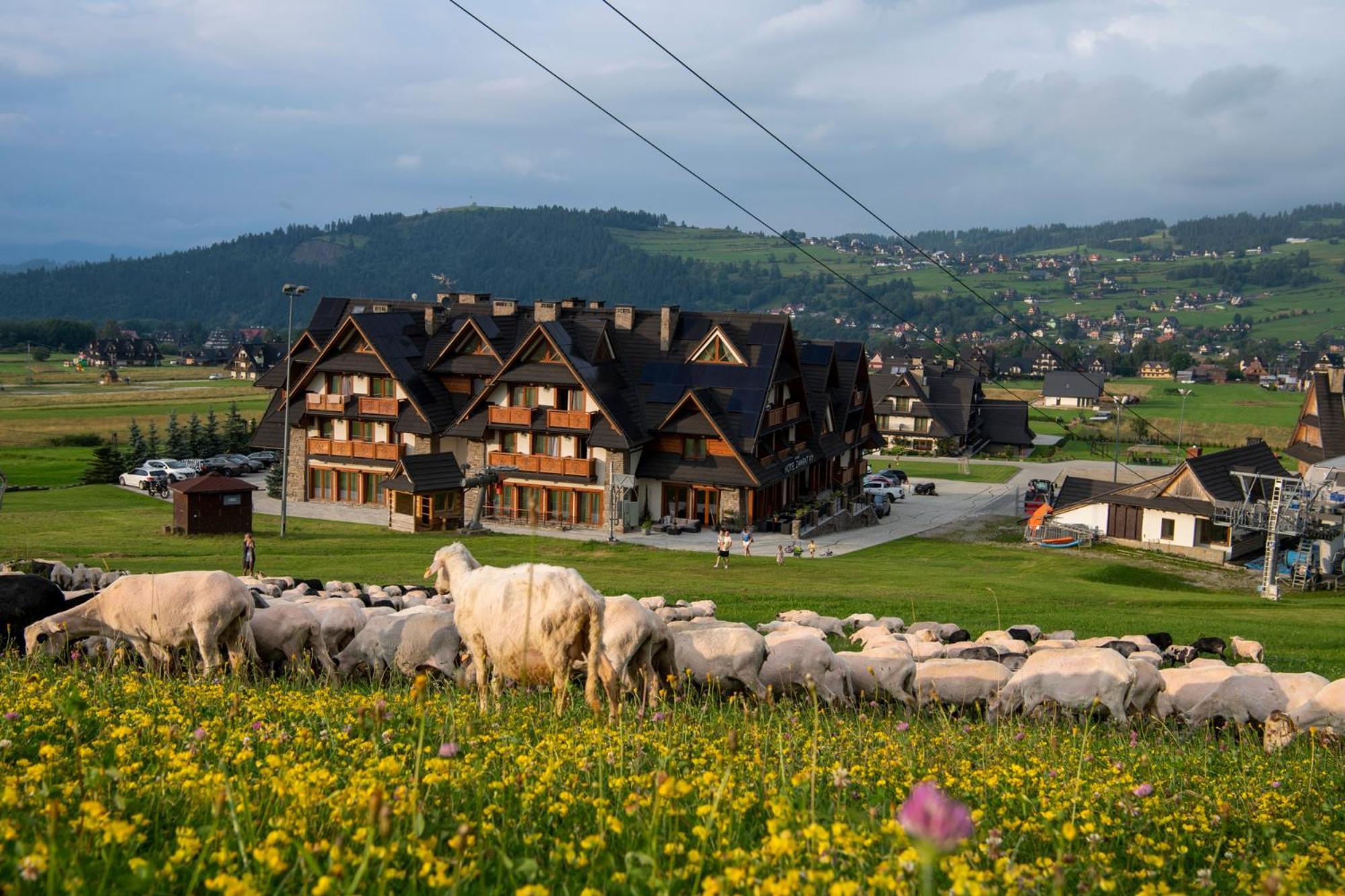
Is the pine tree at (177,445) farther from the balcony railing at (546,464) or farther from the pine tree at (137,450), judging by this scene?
the balcony railing at (546,464)

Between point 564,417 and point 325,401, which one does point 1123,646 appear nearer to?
point 564,417

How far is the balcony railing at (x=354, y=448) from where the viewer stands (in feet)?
184

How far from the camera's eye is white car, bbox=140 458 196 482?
2413 inches

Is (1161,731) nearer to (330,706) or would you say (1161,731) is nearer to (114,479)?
(330,706)

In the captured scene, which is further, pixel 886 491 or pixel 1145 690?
pixel 886 491

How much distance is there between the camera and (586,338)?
178 feet

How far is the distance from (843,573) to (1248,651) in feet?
53.3

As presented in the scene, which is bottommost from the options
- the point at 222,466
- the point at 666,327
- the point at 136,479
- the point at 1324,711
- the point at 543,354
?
the point at 136,479

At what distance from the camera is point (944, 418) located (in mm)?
103500

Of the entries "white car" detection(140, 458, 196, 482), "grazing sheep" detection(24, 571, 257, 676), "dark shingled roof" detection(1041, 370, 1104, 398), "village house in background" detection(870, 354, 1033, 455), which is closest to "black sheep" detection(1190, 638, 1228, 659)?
"grazing sheep" detection(24, 571, 257, 676)

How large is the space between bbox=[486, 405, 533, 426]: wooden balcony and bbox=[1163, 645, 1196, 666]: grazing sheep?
35444 mm

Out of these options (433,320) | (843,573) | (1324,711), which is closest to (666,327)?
(433,320)

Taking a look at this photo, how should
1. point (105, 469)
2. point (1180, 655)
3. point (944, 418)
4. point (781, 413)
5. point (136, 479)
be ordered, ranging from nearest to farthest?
1. point (1180, 655)
2. point (781, 413)
3. point (136, 479)
4. point (105, 469)
5. point (944, 418)

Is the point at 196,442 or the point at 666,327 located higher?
the point at 666,327
